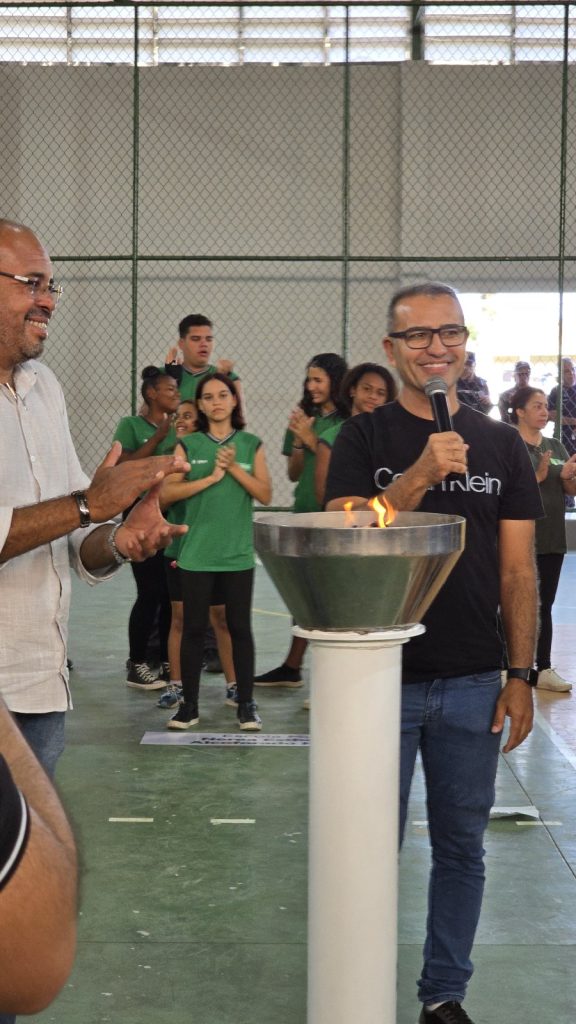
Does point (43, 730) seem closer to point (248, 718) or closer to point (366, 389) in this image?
point (248, 718)

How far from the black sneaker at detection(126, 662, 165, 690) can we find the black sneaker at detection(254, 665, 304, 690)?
55 centimetres

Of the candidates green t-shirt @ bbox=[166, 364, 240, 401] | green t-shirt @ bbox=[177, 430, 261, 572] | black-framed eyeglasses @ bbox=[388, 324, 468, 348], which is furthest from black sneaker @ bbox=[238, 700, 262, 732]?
black-framed eyeglasses @ bbox=[388, 324, 468, 348]

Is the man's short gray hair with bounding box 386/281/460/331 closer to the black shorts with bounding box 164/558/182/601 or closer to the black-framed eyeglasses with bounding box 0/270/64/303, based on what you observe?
the black-framed eyeglasses with bounding box 0/270/64/303

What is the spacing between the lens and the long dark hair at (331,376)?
21.0 ft

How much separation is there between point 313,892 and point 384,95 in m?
14.0

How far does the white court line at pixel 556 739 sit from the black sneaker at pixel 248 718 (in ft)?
4.54

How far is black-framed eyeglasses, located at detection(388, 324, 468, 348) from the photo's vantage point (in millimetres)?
2803

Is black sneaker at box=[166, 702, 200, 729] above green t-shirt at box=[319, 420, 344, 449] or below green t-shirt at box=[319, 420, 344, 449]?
below

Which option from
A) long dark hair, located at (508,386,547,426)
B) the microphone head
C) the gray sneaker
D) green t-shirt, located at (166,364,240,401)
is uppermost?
green t-shirt, located at (166,364,240,401)

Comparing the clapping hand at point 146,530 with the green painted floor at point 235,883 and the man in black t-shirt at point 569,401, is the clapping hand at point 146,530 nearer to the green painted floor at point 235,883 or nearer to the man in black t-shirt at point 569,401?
the green painted floor at point 235,883

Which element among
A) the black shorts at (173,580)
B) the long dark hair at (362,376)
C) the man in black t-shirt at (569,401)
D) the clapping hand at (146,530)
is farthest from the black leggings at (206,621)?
the man in black t-shirt at (569,401)

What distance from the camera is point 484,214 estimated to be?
48.4 ft

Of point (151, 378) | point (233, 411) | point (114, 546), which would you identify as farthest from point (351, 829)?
point (151, 378)

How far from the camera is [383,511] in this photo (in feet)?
7.51
